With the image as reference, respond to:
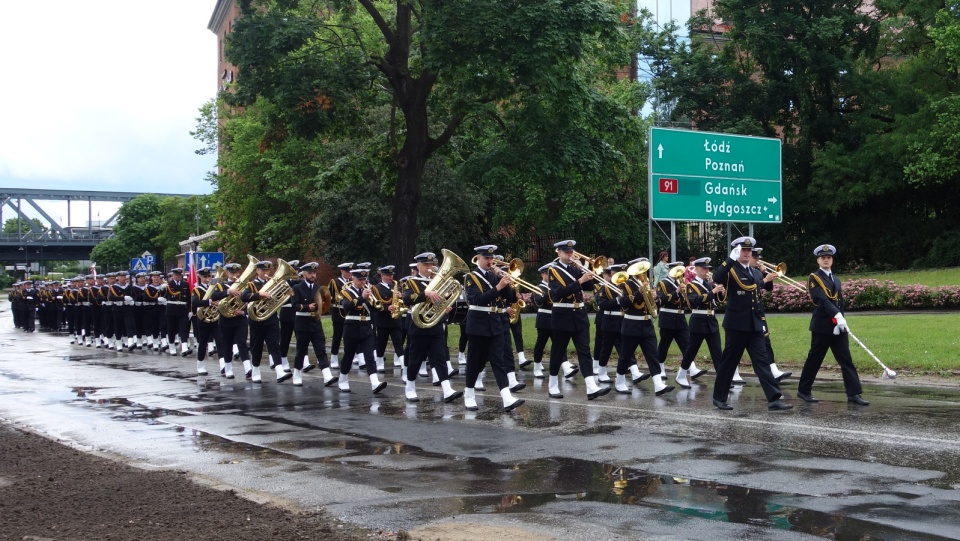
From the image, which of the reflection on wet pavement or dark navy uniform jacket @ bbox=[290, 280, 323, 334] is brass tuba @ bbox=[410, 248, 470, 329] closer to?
the reflection on wet pavement

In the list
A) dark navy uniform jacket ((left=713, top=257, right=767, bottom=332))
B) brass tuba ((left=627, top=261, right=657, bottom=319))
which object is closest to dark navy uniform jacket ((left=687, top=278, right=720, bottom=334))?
brass tuba ((left=627, top=261, right=657, bottom=319))

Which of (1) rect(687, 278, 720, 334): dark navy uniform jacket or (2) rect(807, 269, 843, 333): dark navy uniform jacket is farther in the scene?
(1) rect(687, 278, 720, 334): dark navy uniform jacket

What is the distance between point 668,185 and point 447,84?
722 centimetres

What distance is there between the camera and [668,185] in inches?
777

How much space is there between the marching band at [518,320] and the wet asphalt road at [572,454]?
0.47 m

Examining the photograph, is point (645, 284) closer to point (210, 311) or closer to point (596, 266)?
point (596, 266)

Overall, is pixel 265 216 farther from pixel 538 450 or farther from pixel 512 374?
pixel 538 450

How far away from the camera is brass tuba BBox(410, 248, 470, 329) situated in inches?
486

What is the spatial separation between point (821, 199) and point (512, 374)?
2592 cm

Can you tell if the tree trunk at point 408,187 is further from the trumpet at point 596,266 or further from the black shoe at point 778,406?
the black shoe at point 778,406

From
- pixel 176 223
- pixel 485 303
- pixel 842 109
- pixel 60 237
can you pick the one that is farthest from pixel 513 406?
pixel 60 237

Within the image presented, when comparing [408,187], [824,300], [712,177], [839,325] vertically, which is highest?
[408,187]

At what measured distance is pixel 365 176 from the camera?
121ft

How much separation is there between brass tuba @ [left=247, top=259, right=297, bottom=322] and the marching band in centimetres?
2
